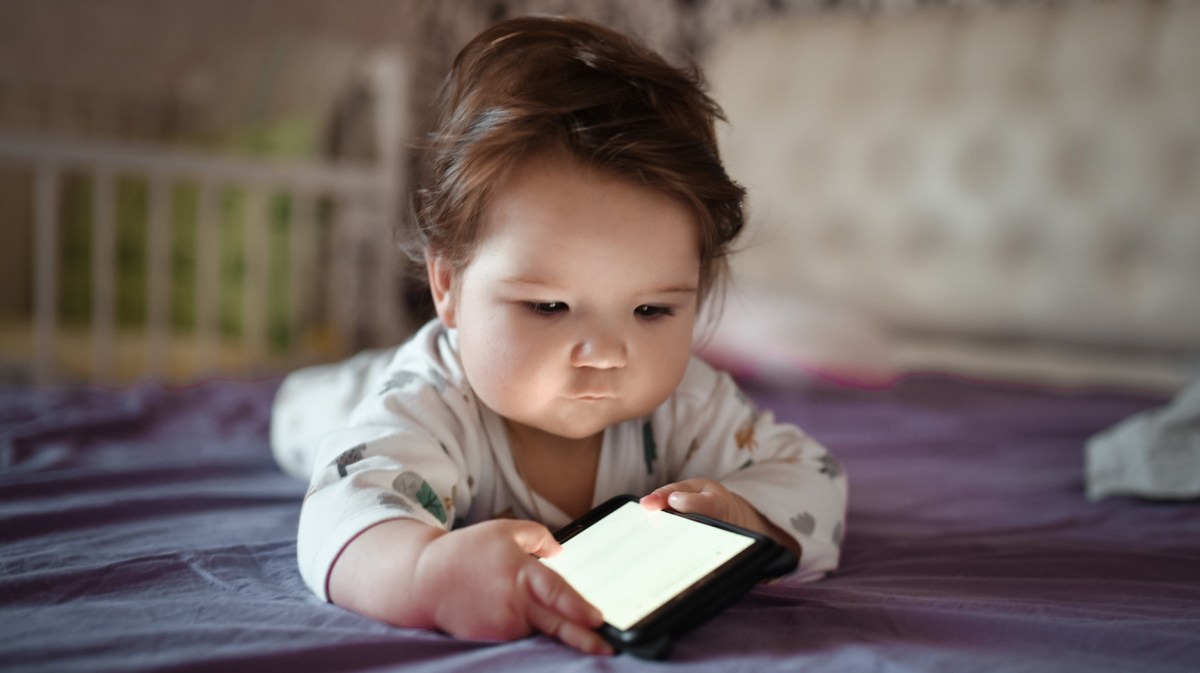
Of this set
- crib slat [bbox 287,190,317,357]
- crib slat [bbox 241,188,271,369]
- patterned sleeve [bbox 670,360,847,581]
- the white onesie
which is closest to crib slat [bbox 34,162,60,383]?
crib slat [bbox 241,188,271,369]

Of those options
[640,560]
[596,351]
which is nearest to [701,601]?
[640,560]

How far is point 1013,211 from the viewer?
2020 millimetres

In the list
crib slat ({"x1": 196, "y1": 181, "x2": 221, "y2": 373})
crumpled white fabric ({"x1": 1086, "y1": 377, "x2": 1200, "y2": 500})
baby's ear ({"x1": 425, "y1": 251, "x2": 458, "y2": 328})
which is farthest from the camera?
crib slat ({"x1": 196, "y1": 181, "x2": 221, "y2": 373})

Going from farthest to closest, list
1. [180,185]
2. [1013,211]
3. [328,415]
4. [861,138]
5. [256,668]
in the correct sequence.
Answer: [180,185] < [861,138] < [1013,211] < [328,415] < [256,668]

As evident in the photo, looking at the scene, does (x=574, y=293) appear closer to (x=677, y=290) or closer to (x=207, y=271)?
(x=677, y=290)

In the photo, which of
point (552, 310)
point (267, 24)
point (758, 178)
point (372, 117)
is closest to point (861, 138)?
point (758, 178)

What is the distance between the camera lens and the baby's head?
67 centimetres

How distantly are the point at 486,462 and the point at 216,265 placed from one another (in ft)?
5.08

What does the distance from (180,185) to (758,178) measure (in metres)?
1.61

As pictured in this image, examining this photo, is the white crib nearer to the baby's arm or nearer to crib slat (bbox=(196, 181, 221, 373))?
crib slat (bbox=(196, 181, 221, 373))

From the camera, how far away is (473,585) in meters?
0.54

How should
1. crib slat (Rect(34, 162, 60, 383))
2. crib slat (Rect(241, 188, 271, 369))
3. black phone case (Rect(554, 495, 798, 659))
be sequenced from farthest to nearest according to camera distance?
1. crib slat (Rect(241, 188, 271, 369))
2. crib slat (Rect(34, 162, 60, 383))
3. black phone case (Rect(554, 495, 798, 659))

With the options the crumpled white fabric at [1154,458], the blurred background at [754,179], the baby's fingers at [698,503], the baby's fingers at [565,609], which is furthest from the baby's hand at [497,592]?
the blurred background at [754,179]

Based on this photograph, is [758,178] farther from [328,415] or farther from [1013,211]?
[328,415]
